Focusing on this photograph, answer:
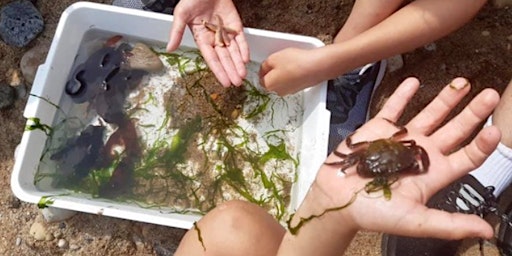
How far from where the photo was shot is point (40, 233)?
218 cm

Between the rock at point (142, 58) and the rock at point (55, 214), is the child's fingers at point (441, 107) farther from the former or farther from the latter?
the rock at point (55, 214)

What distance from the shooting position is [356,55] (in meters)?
2.08

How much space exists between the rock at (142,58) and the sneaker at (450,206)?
40.9 inches

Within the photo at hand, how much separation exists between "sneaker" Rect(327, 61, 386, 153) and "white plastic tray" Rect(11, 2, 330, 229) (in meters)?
0.11

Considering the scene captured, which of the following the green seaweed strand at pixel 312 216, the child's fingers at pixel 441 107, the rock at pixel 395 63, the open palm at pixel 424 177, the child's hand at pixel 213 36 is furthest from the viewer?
the rock at pixel 395 63

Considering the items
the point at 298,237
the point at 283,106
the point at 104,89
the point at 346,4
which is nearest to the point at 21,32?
the point at 104,89

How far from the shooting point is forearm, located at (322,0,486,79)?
2045 millimetres

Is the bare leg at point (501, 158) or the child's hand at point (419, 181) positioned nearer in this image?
the child's hand at point (419, 181)

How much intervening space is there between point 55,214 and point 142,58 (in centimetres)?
63

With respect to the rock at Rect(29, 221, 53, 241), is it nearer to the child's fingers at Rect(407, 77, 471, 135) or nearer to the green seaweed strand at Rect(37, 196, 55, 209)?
the green seaweed strand at Rect(37, 196, 55, 209)

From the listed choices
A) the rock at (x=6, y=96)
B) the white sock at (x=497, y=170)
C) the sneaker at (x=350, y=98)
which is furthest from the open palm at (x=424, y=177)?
the rock at (x=6, y=96)

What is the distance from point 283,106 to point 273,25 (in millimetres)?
344

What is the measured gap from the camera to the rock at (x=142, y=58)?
90.8 inches

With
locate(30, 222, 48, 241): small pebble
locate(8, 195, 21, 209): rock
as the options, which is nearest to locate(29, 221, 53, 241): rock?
locate(30, 222, 48, 241): small pebble
